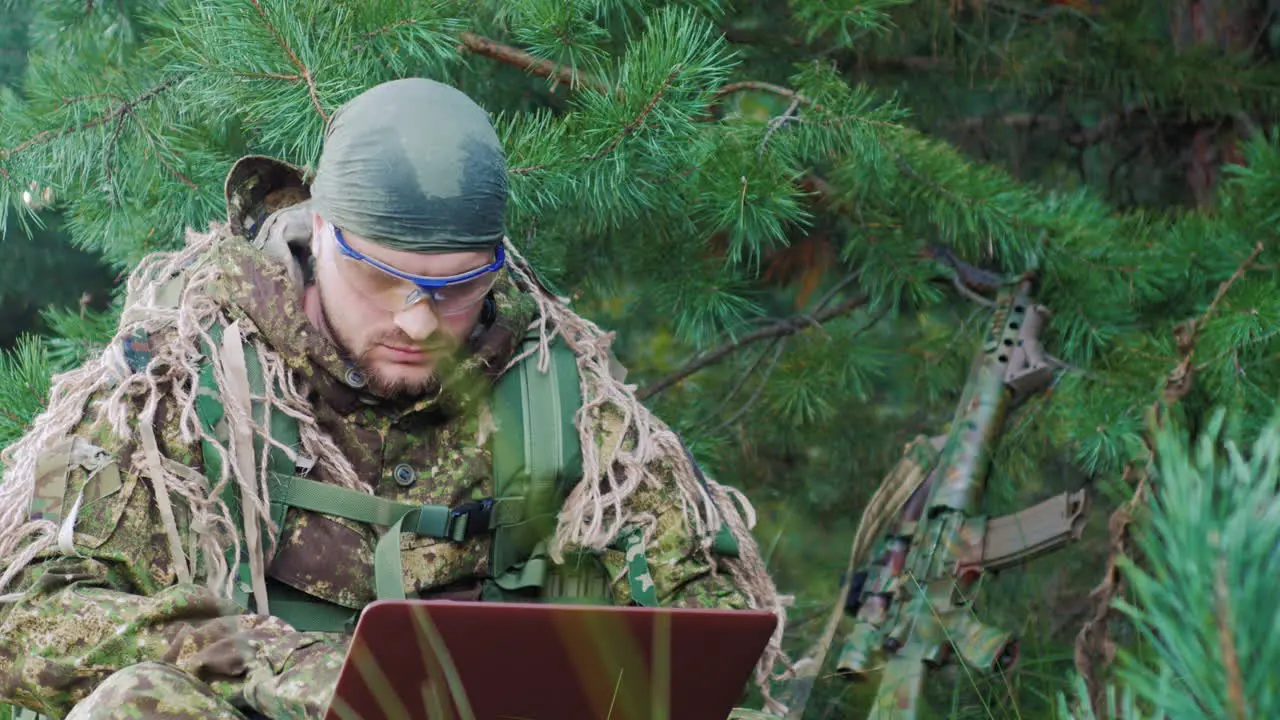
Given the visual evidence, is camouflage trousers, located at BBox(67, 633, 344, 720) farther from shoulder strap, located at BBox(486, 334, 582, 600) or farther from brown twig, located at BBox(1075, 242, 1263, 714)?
brown twig, located at BBox(1075, 242, 1263, 714)

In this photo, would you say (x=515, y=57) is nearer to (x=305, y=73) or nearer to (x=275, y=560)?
(x=305, y=73)

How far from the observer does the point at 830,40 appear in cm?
323

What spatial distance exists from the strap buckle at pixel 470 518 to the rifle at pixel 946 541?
63 cm

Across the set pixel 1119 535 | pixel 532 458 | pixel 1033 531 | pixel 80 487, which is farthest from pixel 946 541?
pixel 80 487

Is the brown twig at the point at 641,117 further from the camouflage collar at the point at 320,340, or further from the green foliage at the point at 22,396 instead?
the green foliage at the point at 22,396

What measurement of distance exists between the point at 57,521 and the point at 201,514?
0.61ft

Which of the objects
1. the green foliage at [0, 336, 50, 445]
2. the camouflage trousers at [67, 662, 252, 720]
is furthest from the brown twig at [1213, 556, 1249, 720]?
the green foliage at [0, 336, 50, 445]

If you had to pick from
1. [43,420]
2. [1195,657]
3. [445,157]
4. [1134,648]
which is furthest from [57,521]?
[1134,648]

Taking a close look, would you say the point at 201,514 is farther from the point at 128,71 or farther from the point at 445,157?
the point at 128,71

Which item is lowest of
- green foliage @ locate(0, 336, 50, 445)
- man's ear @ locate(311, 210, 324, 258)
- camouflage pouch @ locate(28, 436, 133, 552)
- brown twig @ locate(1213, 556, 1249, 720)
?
green foliage @ locate(0, 336, 50, 445)

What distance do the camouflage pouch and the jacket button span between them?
421 millimetres

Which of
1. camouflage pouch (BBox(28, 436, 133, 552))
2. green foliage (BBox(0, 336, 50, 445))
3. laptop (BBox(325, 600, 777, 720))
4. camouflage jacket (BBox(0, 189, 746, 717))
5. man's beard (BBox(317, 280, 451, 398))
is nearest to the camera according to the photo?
laptop (BBox(325, 600, 777, 720))

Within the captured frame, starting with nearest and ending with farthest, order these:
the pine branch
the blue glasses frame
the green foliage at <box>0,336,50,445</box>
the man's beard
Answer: the blue glasses frame, the man's beard, the green foliage at <box>0,336,50,445</box>, the pine branch

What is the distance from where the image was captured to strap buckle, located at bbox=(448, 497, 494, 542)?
7.56 feet
